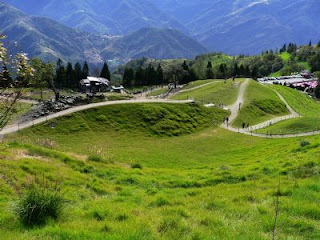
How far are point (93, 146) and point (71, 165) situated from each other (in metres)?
28.9

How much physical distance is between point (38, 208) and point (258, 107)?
92435 mm

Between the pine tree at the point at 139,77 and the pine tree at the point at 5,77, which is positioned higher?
the pine tree at the point at 139,77

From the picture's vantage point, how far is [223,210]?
1252cm

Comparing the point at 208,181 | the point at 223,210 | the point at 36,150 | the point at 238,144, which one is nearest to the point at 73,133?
the point at 238,144

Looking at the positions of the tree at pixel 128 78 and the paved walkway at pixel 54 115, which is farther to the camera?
the tree at pixel 128 78

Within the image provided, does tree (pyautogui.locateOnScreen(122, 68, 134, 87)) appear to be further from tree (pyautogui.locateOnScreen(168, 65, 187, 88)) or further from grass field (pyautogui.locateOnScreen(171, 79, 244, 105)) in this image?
grass field (pyautogui.locateOnScreen(171, 79, 244, 105))

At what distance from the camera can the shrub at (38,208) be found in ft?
33.4

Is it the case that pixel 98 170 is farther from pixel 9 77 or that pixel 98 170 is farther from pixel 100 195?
pixel 9 77

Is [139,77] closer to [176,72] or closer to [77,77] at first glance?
[176,72]

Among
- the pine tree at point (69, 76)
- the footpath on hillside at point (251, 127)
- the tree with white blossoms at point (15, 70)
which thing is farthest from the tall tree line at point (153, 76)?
the tree with white blossoms at point (15, 70)

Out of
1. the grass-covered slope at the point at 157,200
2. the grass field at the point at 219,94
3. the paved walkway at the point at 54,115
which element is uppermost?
the grass field at the point at 219,94

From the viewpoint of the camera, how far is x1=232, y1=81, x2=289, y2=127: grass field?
86.2 m

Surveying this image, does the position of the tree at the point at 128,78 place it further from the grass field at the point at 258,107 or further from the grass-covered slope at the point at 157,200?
the grass-covered slope at the point at 157,200

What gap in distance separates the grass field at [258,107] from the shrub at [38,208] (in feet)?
234
